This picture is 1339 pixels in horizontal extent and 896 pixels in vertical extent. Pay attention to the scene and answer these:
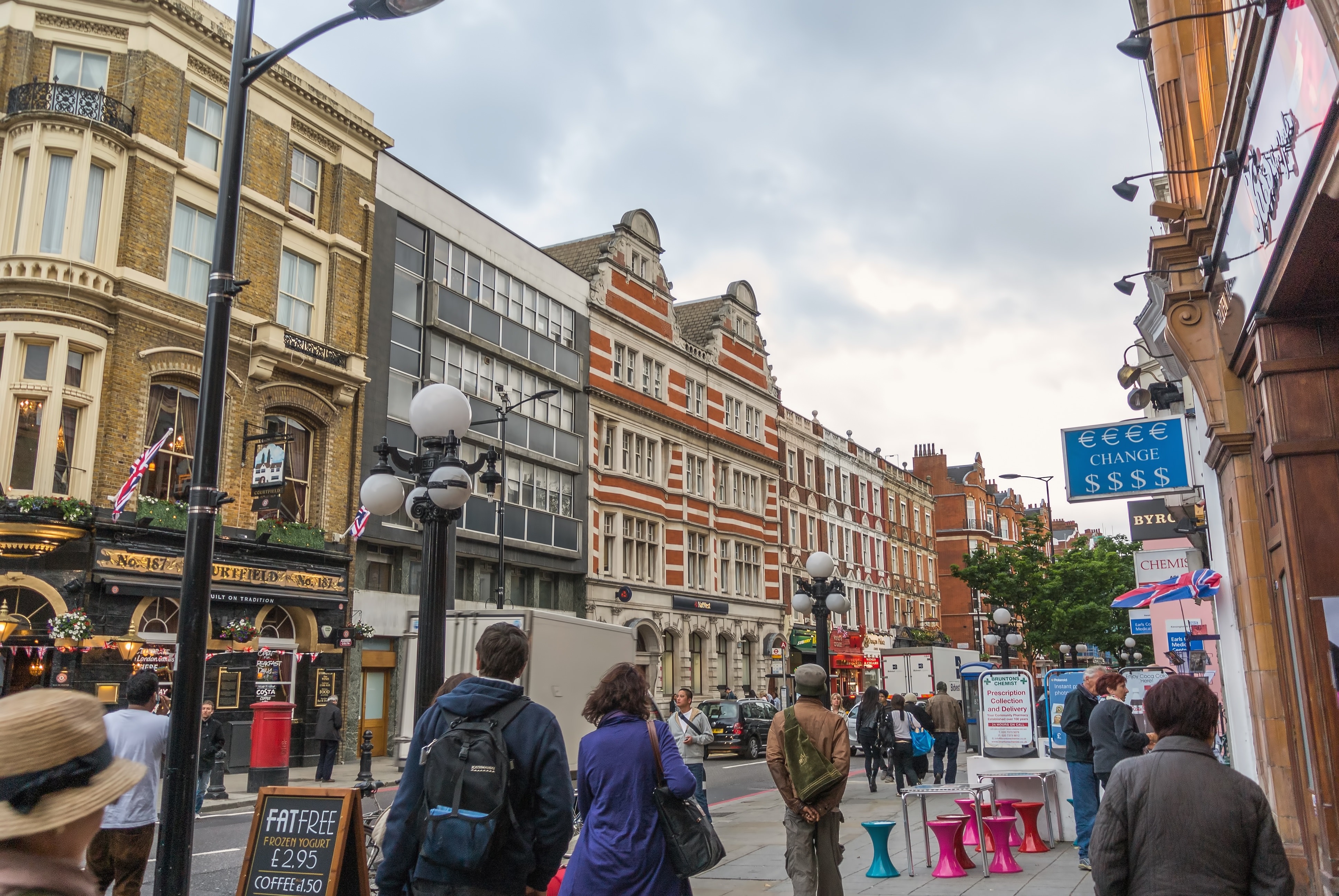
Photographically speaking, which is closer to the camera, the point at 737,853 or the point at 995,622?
the point at 737,853

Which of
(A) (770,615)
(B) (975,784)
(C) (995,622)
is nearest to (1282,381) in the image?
(B) (975,784)

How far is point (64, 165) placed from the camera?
22062 mm

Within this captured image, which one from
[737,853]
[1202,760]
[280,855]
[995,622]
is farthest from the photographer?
[995,622]

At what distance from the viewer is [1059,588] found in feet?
154

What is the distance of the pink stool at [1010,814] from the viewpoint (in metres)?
11.5

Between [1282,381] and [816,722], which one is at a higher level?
[1282,381]

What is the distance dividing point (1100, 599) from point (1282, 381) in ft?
141

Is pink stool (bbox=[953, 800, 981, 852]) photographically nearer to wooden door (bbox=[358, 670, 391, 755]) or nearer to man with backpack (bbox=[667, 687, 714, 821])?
man with backpack (bbox=[667, 687, 714, 821])

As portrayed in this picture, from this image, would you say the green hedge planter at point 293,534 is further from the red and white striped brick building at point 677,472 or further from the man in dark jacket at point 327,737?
the red and white striped brick building at point 677,472

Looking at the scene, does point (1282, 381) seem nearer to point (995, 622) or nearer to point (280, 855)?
point (280, 855)

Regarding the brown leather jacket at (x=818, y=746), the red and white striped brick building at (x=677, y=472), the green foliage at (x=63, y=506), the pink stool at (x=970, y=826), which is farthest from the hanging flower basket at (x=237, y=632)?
the brown leather jacket at (x=818, y=746)

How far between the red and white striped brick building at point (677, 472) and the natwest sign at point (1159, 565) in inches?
830

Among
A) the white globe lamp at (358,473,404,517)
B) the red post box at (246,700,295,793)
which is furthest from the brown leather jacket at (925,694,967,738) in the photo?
the white globe lamp at (358,473,404,517)

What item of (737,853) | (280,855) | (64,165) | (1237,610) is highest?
(64,165)
